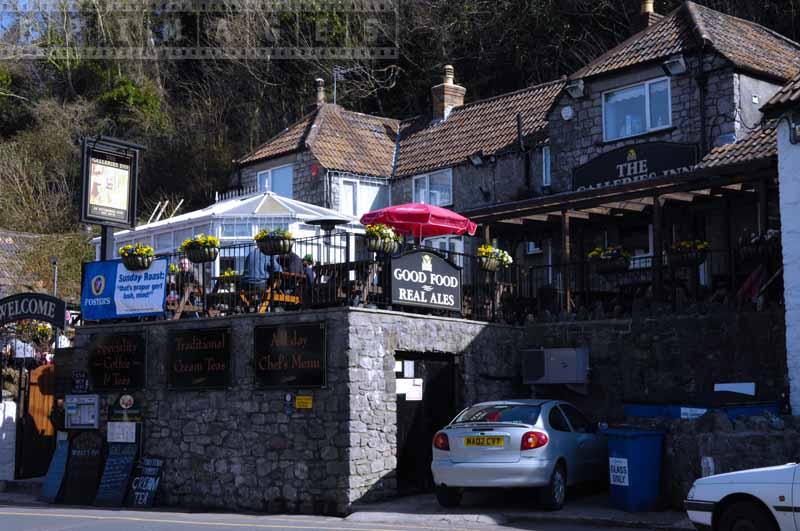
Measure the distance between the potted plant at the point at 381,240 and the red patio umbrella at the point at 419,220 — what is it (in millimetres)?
2975

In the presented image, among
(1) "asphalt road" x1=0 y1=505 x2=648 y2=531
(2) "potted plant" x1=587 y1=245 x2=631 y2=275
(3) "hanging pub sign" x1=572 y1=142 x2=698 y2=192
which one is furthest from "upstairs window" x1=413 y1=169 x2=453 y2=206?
(1) "asphalt road" x1=0 y1=505 x2=648 y2=531

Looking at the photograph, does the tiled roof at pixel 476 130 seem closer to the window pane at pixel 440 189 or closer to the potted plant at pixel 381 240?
the window pane at pixel 440 189

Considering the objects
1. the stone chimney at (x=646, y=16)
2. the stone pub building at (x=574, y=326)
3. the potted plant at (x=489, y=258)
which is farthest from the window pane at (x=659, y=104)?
the potted plant at (x=489, y=258)

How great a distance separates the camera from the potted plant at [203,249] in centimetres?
1728

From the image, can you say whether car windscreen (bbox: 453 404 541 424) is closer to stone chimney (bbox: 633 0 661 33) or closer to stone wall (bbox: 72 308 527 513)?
stone wall (bbox: 72 308 527 513)

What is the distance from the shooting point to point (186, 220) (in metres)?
25.4

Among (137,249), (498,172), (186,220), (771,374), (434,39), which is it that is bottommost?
(771,374)

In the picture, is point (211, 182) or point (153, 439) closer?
point (153, 439)

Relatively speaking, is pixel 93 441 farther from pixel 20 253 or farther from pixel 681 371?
pixel 20 253

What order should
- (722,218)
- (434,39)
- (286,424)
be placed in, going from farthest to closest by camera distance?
1. (434,39)
2. (722,218)
3. (286,424)

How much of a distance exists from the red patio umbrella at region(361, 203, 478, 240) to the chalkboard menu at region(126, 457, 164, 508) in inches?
238

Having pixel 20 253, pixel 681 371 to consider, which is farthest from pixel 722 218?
pixel 20 253

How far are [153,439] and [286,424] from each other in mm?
2998

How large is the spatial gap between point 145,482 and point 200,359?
7.68ft
